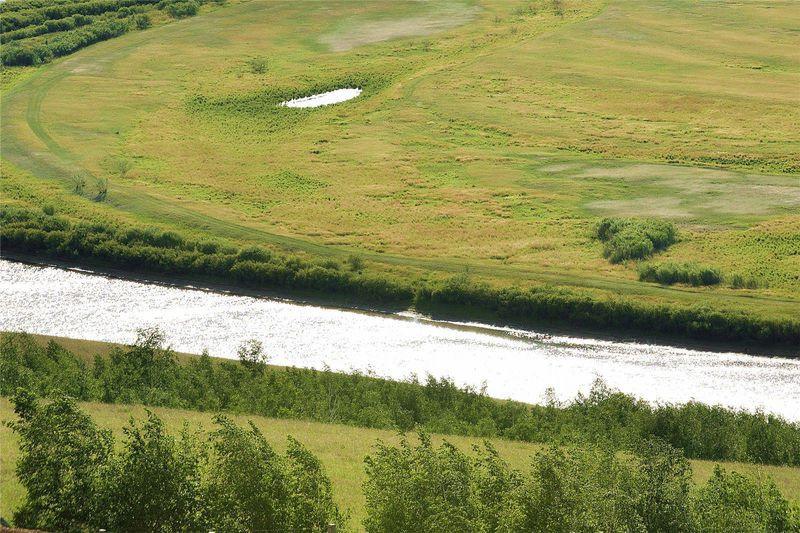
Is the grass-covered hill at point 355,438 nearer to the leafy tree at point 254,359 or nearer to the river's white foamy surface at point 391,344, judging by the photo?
the leafy tree at point 254,359

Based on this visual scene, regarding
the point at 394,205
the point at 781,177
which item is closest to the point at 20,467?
the point at 394,205

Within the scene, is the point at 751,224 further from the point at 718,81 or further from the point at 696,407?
the point at 718,81

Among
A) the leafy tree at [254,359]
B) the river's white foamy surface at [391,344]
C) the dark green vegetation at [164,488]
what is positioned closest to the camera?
the dark green vegetation at [164,488]

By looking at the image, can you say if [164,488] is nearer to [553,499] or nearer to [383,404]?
[553,499]

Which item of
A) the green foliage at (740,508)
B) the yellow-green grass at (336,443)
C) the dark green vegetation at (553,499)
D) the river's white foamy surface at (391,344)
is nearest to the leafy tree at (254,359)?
the river's white foamy surface at (391,344)

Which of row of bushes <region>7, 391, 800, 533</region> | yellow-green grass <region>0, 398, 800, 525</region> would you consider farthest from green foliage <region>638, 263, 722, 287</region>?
row of bushes <region>7, 391, 800, 533</region>

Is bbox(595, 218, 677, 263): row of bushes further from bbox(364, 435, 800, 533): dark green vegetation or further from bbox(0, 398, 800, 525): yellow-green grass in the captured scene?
bbox(364, 435, 800, 533): dark green vegetation
